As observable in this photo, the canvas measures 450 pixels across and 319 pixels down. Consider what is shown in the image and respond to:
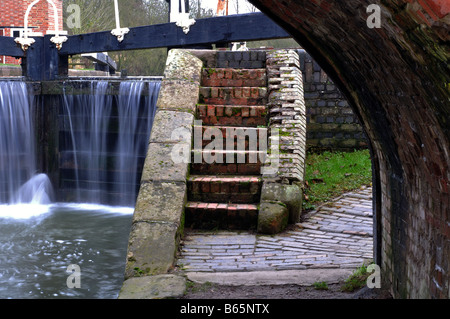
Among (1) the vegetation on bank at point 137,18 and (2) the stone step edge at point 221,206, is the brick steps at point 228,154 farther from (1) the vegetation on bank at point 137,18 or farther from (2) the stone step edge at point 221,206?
(1) the vegetation on bank at point 137,18

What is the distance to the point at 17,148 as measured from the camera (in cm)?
1263

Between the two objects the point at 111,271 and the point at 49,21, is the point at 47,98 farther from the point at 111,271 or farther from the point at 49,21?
the point at 49,21

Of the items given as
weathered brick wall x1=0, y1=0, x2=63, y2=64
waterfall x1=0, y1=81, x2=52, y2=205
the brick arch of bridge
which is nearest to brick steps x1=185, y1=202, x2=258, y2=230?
the brick arch of bridge

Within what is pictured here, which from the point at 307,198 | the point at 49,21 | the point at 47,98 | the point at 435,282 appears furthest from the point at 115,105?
the point at 49,21

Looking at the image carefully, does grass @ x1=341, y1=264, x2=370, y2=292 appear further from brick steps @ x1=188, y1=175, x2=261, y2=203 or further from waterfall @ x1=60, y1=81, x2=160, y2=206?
waterfall @ x1=60, y1=81, x2=160, y2=206

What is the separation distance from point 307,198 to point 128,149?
532cm

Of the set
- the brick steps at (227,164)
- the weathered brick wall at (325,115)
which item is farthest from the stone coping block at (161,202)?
the weathered brick wall at (325,115)

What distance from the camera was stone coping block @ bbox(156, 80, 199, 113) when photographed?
7539mm

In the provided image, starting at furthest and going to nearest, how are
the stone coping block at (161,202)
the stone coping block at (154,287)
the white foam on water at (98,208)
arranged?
the white foam on water at (98,208) → the stone coping block at (161,202) → the stone coping block at (154,287)

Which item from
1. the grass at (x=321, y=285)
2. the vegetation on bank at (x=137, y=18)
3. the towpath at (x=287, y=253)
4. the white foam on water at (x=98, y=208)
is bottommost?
the white foam on water at (x=98, y=208)

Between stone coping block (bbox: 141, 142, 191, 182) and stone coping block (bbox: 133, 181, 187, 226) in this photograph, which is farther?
stone coping block (bbox: 141, 142, 191, 182)

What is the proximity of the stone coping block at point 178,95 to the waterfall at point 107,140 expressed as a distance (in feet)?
10.8

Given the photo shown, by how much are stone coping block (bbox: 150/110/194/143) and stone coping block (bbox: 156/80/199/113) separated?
174mm

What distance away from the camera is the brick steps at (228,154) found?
6340mm
